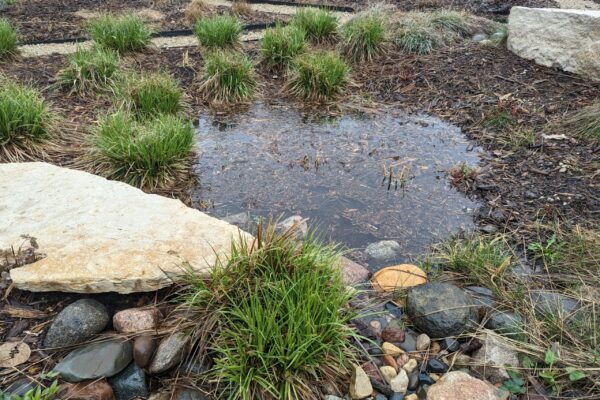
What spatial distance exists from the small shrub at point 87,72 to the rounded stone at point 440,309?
474cm

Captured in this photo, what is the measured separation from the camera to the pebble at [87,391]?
215 centimetres

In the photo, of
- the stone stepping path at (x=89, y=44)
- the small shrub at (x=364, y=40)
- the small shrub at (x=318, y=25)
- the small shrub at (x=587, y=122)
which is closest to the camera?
the small shrub at (x=587, y=122)

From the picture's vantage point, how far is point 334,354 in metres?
2.43

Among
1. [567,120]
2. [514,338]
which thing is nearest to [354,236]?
[514,338]

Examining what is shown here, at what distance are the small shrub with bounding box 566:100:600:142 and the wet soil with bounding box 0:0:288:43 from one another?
5487 mm

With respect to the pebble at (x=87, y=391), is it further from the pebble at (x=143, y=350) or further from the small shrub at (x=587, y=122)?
the small shrub at (x=587, y=122)

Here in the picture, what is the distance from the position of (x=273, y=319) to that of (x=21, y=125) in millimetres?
3510

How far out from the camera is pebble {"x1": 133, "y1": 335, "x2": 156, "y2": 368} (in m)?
2.38

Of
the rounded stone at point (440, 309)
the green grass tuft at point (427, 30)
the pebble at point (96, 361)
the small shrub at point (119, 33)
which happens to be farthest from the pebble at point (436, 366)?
the small shrub at point (119, 33)

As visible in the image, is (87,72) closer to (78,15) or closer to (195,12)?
(195,12)

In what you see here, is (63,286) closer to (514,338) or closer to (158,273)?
(158,273)

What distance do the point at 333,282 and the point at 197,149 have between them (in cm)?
276

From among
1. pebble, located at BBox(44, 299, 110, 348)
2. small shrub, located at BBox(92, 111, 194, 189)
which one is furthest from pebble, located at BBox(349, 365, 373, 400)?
small shrub, located at BBox(92, 111, 194, 189)

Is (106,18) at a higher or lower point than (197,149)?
higher
